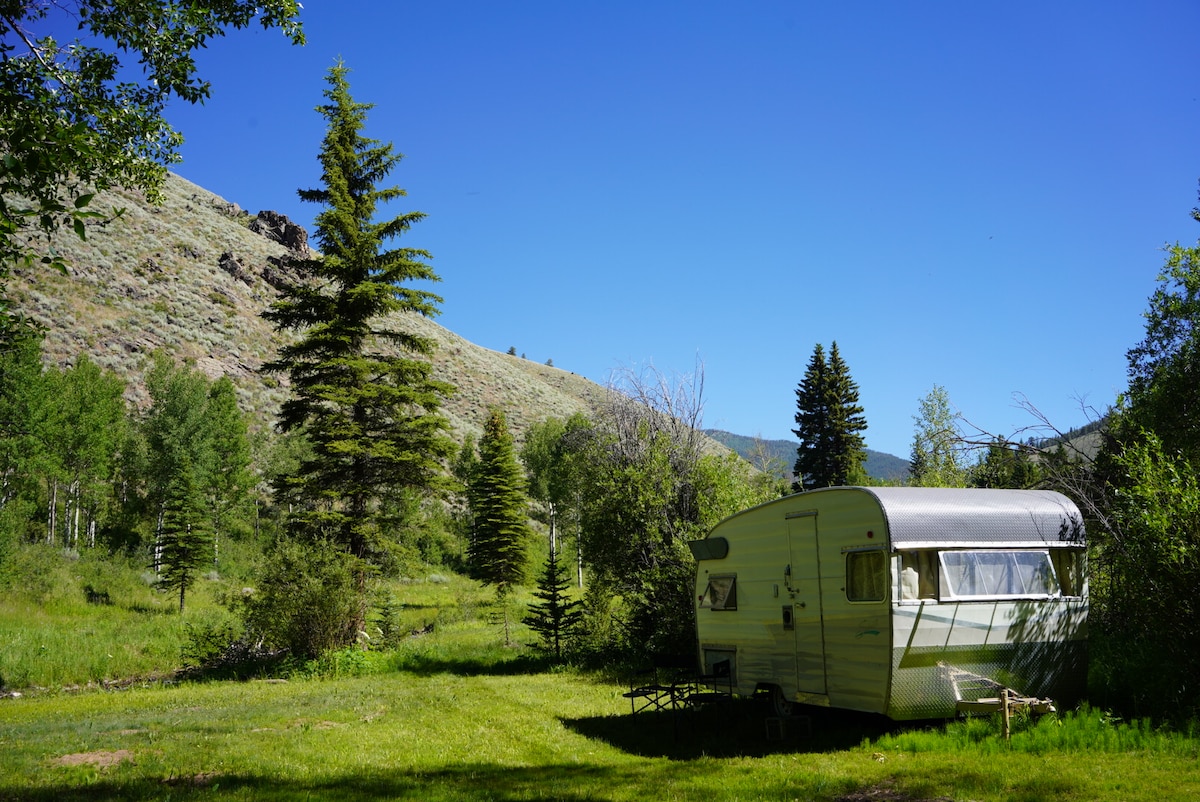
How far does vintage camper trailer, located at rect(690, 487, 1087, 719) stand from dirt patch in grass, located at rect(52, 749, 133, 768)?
850 cm

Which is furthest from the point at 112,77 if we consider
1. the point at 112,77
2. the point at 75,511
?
the point at 75,511

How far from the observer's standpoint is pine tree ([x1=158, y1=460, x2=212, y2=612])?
117ft

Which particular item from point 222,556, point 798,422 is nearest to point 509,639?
point 222,556

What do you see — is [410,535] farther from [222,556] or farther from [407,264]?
[222,556]

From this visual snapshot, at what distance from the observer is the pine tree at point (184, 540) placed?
35.8m

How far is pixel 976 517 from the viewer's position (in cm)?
1027

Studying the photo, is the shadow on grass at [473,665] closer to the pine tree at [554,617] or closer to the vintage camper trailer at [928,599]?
the pine tree at [554,617]

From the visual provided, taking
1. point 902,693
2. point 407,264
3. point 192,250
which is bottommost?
point 902,693

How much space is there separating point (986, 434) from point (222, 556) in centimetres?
4417

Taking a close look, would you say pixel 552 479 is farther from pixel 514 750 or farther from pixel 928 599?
pixel 928 599

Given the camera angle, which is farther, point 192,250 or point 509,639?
point 192,250

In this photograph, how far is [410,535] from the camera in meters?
23.7

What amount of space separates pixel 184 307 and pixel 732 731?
69.5m

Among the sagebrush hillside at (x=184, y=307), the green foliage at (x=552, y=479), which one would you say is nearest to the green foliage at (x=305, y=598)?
the green foliage at (x=552, y=479)
